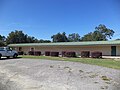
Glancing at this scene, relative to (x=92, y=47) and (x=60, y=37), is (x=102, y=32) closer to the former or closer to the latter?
(x=60, y=37)

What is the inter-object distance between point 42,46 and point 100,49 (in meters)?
13.9

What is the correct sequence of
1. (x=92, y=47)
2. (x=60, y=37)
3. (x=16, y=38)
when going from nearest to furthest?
1. (x=92, y=47)
2. (x=16, y=38)
3. (x=60, y=37)

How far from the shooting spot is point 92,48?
41406 millimetres

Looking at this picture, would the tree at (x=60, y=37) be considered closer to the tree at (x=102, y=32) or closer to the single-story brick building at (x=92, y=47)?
the tree at (x=102, y=32)

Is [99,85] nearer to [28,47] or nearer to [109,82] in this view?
[109,82]

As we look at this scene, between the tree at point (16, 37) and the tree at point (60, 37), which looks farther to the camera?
the tree at point (60, 37)

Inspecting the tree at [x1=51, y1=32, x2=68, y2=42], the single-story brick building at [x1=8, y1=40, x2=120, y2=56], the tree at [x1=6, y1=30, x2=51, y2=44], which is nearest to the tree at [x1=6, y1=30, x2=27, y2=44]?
the tree at [x1=6, y1=30, x2=51, y2=44]

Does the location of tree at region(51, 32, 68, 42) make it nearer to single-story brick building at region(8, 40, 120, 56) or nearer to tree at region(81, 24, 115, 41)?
tree at region(81, 24, 115, 41)

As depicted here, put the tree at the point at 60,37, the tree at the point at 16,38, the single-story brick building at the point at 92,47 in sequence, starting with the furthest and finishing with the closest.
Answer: the tree at the point at 60,37 → the tree at the point at 16,38 → the single-story brick building at the point at 92,47

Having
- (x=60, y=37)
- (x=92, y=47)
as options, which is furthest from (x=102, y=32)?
(x=92, y=47)

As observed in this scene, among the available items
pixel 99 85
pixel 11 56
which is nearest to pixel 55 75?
pixel 99 85

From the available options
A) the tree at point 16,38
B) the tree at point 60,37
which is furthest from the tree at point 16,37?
the tree at point 60,37

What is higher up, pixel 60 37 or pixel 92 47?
pixel 60 37

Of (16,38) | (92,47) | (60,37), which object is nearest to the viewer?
(92,47)
